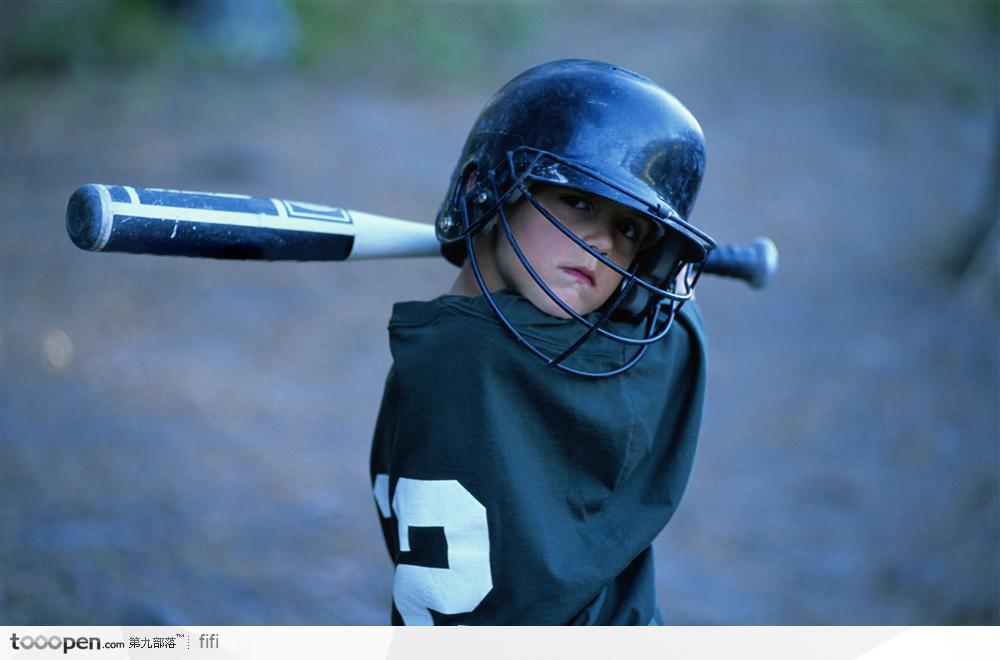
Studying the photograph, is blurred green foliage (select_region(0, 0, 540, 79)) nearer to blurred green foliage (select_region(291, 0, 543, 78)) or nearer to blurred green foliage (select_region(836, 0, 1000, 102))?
blurred green foliage (select_region(291, 0, 543, 78))

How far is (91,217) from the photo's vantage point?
1.94 m

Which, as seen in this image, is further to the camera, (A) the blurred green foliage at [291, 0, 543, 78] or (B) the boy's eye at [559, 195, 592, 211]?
(A) the blurred green foliage at [291, 0, 543, 78]

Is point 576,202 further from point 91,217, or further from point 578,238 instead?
point 91,217

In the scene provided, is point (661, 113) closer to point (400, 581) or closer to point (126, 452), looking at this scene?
point (400, 581)

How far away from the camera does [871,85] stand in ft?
39.1

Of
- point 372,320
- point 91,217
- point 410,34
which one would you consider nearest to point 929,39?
point 410,34

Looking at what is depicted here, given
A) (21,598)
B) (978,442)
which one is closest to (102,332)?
(21,598)

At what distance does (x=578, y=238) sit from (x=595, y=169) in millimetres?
161

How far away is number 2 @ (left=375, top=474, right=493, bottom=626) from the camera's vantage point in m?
1.97

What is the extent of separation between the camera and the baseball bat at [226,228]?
1.96m
